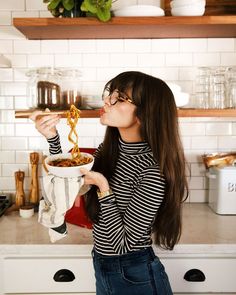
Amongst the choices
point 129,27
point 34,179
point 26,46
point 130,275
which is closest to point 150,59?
point 129,27

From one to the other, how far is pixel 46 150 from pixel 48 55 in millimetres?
503

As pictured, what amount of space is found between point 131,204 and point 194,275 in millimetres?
544

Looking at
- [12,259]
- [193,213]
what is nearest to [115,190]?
[12,259]

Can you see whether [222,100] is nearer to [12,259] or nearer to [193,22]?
[193,22]

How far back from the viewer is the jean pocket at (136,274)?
1312mm

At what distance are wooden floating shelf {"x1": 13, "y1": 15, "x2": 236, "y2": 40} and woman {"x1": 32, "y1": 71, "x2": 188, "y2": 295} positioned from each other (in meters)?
0.51

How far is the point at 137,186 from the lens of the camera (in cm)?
128

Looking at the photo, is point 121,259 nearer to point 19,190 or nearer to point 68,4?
point 19,190

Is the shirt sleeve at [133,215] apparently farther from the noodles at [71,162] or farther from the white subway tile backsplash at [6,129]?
the white subway tile backsplash at [6,129]

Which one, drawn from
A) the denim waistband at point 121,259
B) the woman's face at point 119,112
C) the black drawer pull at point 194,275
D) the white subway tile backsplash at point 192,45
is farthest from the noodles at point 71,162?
the white subway tile backsplash at point 192,45

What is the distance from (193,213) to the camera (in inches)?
79.0

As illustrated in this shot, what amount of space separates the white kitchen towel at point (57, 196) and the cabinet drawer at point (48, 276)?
1.08 ft

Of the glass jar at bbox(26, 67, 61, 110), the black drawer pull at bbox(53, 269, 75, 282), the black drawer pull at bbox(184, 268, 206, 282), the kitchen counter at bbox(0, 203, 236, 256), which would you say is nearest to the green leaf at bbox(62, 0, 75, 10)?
the glass jar at bbox(26, 67, 61, 110)

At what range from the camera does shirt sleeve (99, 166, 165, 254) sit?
1.23 meters
